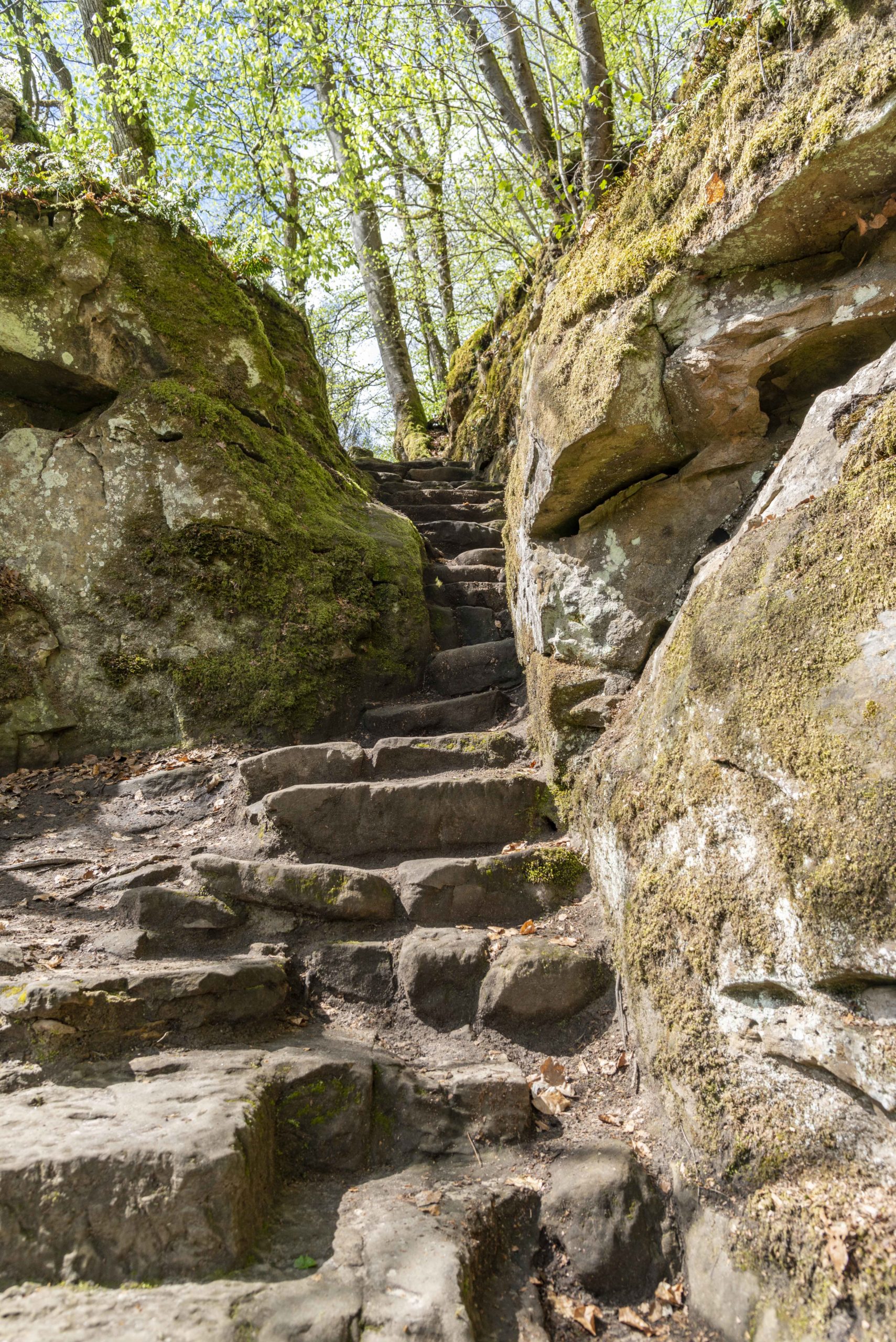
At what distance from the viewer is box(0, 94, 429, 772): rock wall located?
5.42 meters

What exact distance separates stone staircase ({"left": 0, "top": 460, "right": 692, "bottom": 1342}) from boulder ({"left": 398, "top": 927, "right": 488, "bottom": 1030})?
10 mm

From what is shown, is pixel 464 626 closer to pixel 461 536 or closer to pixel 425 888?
pixel 461 536

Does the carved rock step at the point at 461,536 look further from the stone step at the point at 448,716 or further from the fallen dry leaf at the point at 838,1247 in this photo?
the fallen dry leaf at the point at 838,1247

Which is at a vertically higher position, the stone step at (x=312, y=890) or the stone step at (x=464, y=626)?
the stone step at (x=464, y=626)

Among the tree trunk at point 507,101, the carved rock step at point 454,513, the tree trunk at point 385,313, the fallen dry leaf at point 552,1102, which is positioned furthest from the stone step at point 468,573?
the tree trunk at point 385,313

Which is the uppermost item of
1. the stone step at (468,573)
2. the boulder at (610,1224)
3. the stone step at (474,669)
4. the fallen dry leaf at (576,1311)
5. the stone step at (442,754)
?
the stone step at (468,573)

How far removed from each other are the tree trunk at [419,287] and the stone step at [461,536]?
13.9ft

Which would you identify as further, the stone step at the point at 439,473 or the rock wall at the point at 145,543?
the stone step at the point at 439,473

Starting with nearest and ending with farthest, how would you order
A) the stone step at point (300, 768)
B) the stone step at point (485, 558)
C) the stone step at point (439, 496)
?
the stone step at point (300, 768), the stone step at point (485, 558), the stone step at point (439, 496)

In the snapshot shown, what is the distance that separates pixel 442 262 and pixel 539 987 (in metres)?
12.4

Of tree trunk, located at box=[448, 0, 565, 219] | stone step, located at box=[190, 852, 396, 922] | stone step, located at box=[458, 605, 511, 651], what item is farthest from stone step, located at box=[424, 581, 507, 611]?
stone step, located at box=[190, 852, 396, 922]

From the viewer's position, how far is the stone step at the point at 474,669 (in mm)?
5809

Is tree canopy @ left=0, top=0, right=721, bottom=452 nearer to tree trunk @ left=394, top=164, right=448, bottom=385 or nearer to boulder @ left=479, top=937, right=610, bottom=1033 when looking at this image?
tree trunk @ left=394, top=164, right=448, bottom=385

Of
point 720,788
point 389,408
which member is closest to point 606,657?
point 720,788
